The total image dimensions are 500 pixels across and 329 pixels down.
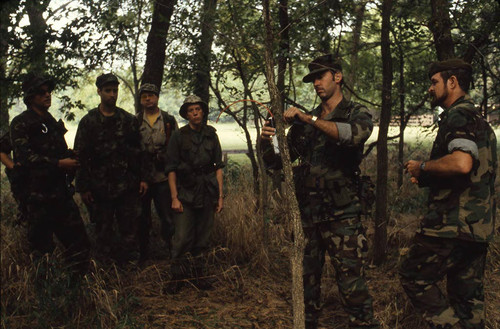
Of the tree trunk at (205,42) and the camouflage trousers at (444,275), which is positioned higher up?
the tree trunk at (205,42)

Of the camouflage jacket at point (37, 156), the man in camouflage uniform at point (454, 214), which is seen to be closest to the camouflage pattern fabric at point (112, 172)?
the camouflage jacket at point (37, 156)

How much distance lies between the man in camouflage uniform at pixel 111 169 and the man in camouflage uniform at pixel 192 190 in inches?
27.2

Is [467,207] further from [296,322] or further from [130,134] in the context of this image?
[130,134]

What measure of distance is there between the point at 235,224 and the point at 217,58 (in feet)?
8.91

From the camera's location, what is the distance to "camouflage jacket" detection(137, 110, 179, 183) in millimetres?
5012

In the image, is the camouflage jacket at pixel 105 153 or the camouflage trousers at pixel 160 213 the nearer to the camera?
the camouflage jacket at pixel 105 153

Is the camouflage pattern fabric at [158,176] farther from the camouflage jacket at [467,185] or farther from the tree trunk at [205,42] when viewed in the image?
the camouflage jacket at [467,185]

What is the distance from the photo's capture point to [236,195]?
6.31 metres

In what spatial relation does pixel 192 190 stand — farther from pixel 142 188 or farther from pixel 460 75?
pixel 460 75

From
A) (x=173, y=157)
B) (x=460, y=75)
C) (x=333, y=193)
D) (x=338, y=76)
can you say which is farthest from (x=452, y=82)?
(x=173, y=157)

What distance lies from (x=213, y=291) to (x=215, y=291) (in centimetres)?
2

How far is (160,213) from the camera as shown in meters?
5.20

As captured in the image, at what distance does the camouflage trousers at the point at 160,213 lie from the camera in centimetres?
512

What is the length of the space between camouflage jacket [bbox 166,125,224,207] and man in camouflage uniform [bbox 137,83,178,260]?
0.71 meters
